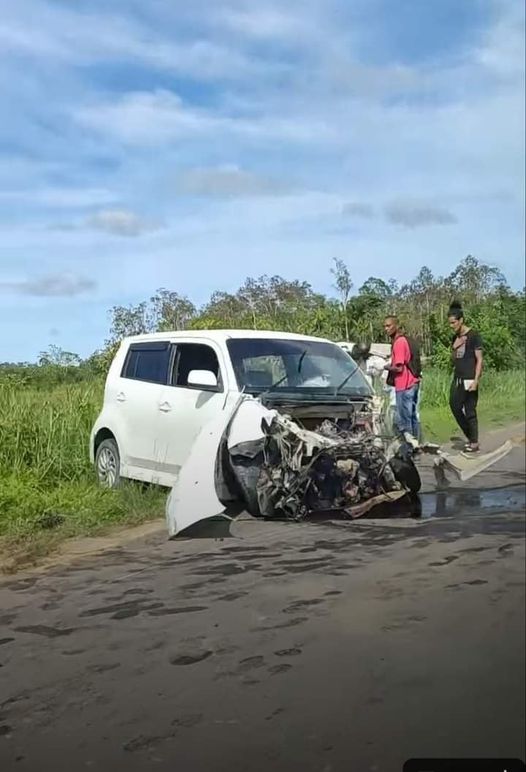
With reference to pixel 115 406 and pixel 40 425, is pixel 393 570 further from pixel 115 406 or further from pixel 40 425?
pixel 40 425

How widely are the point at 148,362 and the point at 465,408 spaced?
573mm

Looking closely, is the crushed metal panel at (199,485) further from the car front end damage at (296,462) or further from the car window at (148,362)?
the car window at (148,362)

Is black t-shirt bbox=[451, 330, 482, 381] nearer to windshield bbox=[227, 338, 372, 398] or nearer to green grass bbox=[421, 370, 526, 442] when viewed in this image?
green grass bbox=[421, 370, 526, 442]

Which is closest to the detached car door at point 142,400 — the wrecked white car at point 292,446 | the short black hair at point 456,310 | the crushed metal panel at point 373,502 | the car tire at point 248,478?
the wrecked white car at point 292,446

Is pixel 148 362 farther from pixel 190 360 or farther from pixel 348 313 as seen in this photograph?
pixel 348 313

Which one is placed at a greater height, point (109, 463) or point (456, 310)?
point (456, 310)

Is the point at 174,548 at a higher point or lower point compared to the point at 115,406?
lower

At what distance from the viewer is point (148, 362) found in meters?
1.38

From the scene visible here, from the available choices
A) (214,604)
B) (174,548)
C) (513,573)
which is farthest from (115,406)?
(513,573)

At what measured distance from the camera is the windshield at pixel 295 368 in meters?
1.15

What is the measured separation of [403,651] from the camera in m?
0.99

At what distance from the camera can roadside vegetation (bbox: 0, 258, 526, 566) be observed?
36.3 inches

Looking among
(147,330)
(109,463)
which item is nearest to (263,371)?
(147,330)

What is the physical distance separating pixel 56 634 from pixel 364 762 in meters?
0.64
